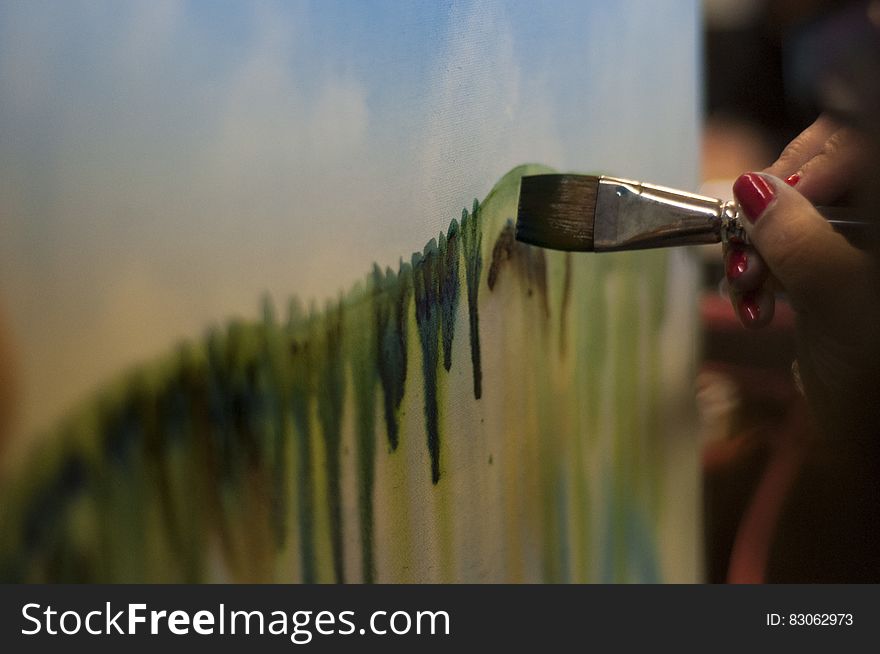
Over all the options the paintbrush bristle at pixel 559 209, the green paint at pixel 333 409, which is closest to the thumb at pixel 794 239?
the paintbrush bristle at pixel 559 209

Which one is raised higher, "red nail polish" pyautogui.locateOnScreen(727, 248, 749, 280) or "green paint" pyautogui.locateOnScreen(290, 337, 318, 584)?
"red nail polish" pyautogui.locateOnScreen(727, 248, 749, 280)

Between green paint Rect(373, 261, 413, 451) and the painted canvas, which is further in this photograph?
green paint Rect(373, 261, 413, 451)

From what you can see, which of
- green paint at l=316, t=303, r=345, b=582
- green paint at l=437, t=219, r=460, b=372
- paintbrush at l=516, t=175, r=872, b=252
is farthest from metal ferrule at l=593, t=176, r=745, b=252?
green paint at l=316, t=303, r=345, b=582

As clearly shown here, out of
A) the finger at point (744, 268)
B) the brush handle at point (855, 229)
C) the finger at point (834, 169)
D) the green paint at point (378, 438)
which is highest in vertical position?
the finger at point (834, 169)

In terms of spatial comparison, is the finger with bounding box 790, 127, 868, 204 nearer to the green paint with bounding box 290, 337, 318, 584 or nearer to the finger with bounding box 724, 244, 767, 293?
the finger with bounding box 724, 244, 767, 293

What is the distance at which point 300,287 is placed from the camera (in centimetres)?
42

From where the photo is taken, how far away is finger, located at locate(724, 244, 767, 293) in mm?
634

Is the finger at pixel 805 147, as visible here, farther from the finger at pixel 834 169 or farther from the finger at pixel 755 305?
the finger at pixel 755 305

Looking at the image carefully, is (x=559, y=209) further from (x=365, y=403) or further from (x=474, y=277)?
(x=365, y=403)

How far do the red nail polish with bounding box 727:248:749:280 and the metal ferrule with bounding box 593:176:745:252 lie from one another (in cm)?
2

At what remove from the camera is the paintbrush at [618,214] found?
0.62 m

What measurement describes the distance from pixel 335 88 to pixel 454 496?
10.4 inches

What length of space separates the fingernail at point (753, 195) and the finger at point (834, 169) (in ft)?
0.43

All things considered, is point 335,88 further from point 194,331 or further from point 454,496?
point 454,496
